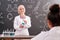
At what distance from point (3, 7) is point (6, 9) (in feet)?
0.40

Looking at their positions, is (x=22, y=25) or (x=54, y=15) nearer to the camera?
(x=54, y=15)

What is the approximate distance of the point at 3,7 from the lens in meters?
5.60

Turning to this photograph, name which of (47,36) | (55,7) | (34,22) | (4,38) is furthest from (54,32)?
(34,22)

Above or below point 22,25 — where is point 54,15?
above

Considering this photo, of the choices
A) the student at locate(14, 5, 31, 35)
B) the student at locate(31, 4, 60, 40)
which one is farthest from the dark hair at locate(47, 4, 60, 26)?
the student at locate(14, 5, 31, 35)

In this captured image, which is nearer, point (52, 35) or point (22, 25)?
point (52, 35)

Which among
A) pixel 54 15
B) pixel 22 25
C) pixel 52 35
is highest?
pixel 54 15

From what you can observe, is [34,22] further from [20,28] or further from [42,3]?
[20,28]

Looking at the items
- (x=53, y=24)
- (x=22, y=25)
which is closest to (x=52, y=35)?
(x=53, y=24)

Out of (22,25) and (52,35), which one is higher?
(52,35)

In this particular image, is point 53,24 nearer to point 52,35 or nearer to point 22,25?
point 52,35

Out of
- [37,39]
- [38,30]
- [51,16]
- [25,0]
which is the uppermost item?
[25,0]

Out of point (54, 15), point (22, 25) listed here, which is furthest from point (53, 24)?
point (22, 25)

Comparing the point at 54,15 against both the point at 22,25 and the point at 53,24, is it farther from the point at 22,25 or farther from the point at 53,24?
the point at 22,25
